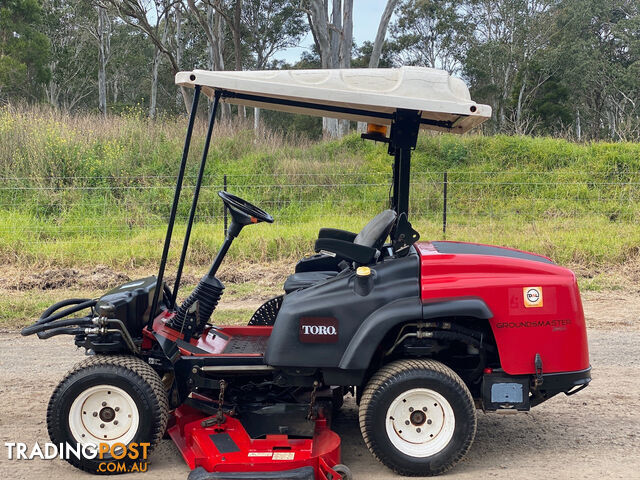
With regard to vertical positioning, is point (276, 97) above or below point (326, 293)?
above

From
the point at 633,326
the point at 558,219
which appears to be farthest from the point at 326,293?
the point at 558,219

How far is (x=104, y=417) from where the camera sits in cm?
390

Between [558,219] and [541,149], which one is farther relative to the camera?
[541,149]

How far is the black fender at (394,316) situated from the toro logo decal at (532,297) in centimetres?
23

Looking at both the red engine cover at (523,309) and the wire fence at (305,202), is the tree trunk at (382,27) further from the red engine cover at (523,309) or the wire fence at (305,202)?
the red engine cover at (523,309)

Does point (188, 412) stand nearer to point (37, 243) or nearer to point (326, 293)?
point (326, 293)

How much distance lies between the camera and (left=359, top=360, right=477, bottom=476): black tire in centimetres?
379

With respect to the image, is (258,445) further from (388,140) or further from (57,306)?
(388,140)

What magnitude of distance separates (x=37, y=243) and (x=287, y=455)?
8457 millimetres

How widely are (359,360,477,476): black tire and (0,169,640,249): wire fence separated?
780 centimetres

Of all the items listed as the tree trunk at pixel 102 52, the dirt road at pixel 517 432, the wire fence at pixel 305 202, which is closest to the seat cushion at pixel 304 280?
the dirt road at pixel 517 432

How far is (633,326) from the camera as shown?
24.5 ft

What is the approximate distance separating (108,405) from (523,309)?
240 centimetres

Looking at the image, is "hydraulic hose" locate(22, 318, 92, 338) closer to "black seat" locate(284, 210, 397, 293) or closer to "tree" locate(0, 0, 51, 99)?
"black seat" locate(284, 210, 397, 293)
